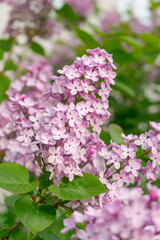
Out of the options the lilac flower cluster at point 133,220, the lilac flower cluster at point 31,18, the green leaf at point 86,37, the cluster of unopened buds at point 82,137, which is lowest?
the lilac flower cluster at point 133,220

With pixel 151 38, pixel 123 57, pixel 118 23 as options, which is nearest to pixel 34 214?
pixel 123 57

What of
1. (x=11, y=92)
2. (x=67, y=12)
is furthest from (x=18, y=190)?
(x=67, y=12)

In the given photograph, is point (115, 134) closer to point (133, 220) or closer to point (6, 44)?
point (133, 220)

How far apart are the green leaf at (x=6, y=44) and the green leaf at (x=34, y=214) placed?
2.34 ft

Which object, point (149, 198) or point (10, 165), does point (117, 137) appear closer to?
point (10, 165)

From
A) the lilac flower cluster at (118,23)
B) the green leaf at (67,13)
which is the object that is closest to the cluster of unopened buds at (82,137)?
the green leaf at (67,13)

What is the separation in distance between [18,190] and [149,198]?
0.23 metres

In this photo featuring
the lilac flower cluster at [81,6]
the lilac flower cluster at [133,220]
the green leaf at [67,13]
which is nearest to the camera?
the lilac flower cluster at [133,220]

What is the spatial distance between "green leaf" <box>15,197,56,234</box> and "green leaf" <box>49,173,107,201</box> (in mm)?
38

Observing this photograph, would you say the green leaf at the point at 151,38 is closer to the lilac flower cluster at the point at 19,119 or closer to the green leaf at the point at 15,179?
the lilac flower cluster at the point at 19,119

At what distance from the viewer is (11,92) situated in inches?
31.1

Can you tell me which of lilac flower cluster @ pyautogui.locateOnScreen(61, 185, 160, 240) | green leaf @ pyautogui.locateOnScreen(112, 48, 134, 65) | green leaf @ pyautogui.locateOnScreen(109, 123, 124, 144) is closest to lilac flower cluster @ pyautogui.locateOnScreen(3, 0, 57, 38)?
green leaf @ pyautogui.locateOnScreen(112, 48, 134, 65)

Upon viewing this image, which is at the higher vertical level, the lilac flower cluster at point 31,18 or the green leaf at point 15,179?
the lilac flower cluster at point 31,18

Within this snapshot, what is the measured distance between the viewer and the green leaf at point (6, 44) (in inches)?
43.7
